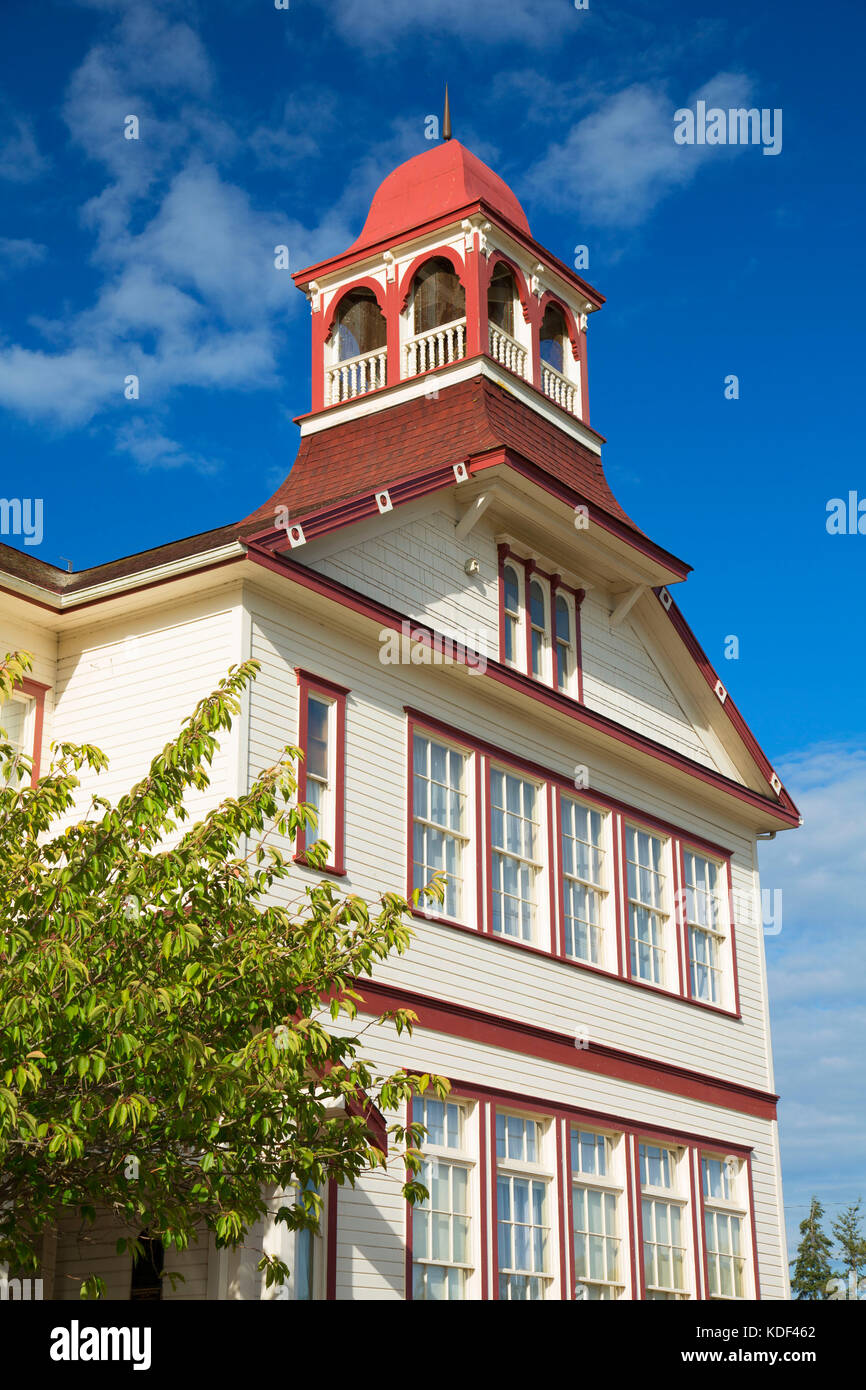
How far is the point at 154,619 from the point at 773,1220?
12.4 m

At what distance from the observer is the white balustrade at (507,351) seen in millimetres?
23469

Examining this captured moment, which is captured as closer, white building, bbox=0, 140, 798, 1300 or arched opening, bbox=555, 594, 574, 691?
white building, bbox=0, 140, 798, 1300

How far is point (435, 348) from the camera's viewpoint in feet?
76.8

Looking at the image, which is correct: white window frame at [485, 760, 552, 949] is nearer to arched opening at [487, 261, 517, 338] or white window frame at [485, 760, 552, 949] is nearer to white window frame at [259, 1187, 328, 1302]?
white window frame at [259, 1187, 328, 1302]

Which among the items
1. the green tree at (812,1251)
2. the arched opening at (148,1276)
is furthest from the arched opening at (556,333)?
the green tree at (812,1251)

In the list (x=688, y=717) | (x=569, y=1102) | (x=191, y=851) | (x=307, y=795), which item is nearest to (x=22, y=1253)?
(x=191, y=851)

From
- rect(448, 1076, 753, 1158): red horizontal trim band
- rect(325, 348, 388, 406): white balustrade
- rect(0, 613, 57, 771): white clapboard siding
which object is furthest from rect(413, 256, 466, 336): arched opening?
rect(448, 1076, 753, 1158): red horizontal trim band

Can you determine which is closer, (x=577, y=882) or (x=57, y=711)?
(x=57, y=711)

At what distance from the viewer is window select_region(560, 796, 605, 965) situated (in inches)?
826

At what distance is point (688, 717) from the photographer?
24797mm

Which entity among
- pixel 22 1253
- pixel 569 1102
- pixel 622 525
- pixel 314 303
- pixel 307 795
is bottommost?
pixel 22 1253

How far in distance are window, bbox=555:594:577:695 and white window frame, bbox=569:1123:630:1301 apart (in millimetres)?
5681

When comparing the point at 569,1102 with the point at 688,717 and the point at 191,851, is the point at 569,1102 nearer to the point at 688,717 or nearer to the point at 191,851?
the point at 688,717

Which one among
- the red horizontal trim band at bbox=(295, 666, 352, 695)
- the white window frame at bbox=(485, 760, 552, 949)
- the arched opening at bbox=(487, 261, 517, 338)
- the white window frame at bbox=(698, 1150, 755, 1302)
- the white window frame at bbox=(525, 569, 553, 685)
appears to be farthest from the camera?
the arched opening at bbox=(487, 261, 517, 338)
